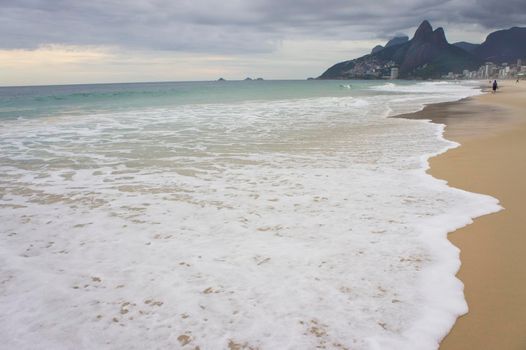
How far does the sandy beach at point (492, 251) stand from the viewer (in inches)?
125

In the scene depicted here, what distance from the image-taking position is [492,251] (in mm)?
4574

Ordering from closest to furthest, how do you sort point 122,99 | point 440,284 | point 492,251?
1. point 440,284
2. point 492,251
3. point 122,99

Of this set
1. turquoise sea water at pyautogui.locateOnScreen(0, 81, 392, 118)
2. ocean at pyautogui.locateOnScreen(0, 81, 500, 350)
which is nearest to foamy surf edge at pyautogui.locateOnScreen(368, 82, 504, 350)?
ocean at pyautogui.locateOnScreen(0, 81, 500, 350)

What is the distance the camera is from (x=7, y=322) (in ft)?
11.4

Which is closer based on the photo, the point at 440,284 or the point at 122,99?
the point at 440,284

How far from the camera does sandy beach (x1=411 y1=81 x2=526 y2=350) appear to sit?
317cm

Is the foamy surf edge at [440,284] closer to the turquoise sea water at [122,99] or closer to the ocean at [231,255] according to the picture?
the ocean at [231,255]

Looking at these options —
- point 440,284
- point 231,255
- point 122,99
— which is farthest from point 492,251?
point 122,99

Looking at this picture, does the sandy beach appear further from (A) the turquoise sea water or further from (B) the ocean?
(A) the turquoise sea water

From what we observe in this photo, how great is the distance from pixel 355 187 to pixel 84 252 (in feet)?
15.4

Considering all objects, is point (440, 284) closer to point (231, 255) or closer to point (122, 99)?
point (231, 255)

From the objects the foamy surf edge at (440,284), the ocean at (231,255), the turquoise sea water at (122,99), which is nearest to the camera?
the foamy surf edge at (440,284)

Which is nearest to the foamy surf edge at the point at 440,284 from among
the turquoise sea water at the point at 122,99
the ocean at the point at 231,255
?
the ocean at the point at 231,255

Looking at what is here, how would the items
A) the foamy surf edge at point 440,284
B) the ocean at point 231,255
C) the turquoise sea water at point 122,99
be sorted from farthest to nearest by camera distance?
the turquoise sea water at point 122,99 < the ocean at point 231,255 < the foamy surf edge at point 440,284
